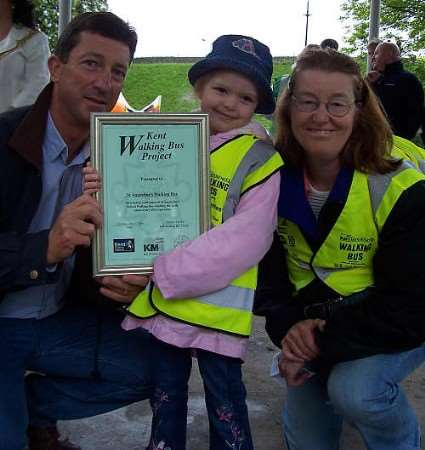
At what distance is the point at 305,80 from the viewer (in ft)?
7.87

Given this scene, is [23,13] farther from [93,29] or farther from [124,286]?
[124,286]

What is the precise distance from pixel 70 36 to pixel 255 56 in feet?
2.38

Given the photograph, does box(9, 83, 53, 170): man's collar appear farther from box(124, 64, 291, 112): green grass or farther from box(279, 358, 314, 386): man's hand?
box(124, 64, 291, 112): green grass

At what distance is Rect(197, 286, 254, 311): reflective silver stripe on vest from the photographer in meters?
2.30

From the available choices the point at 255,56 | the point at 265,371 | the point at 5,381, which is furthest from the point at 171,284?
the point at 265,371

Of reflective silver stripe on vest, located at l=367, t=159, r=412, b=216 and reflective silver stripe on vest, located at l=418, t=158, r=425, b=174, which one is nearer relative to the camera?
reflective silver stripe on vest, located at l=367, t=159, r=412, b=216

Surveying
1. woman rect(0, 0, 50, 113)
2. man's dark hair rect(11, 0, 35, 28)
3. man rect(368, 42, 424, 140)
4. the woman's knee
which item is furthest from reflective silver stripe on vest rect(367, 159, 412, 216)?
man rect(368, 42, 424, 140)

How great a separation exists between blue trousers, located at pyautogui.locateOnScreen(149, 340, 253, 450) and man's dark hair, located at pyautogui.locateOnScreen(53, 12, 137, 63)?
3.92ft

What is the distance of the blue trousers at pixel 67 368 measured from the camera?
244 centimetres

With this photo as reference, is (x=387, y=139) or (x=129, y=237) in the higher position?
(x=387, y=139)

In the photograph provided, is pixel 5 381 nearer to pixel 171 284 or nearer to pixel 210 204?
pixel 171 284

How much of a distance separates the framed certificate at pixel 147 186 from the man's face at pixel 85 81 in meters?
0.34

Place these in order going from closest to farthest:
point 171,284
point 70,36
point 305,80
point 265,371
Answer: point 171,284
point 305,80
point 70,36
point 265,371

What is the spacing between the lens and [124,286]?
7.68 ft
